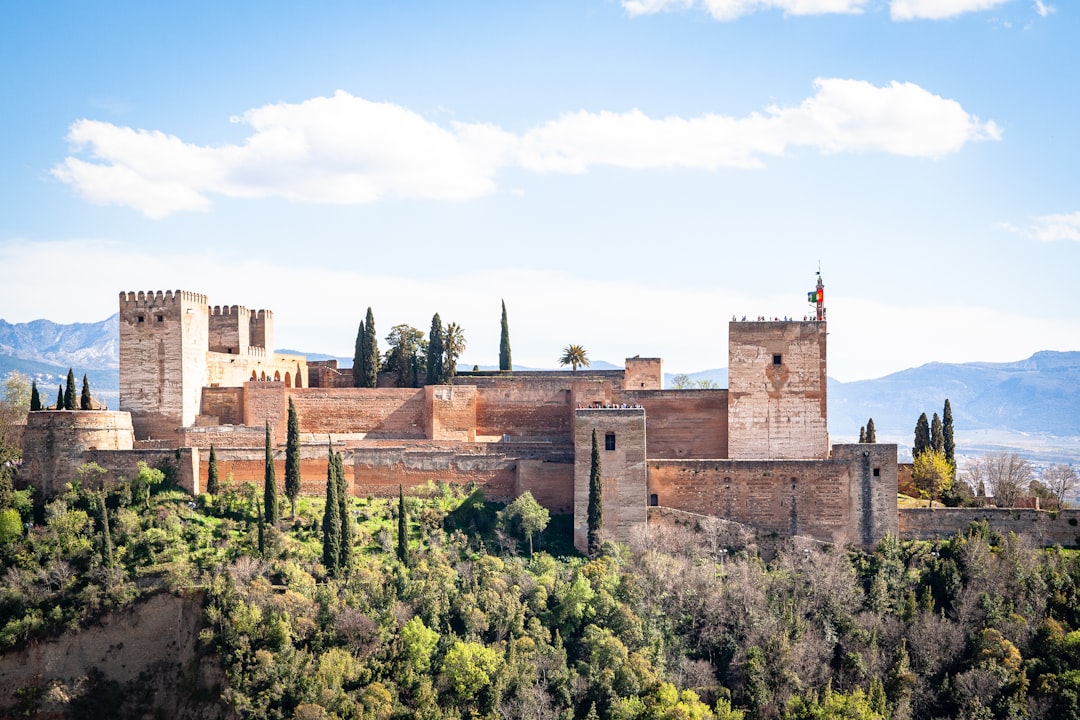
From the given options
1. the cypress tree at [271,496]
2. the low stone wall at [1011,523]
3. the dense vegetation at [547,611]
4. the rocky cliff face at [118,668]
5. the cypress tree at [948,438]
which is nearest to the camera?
the dense vegetation at [547,611]

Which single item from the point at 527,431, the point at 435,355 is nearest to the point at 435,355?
the point at 435,355

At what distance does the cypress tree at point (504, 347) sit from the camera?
153ft

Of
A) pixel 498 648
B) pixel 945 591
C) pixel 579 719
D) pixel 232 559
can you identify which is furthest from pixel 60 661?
pixel 945 591

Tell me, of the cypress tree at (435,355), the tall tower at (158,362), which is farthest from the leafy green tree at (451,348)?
the tall tower at (158,362)

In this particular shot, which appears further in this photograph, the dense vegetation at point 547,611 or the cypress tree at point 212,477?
the cypress tree at point 212,477

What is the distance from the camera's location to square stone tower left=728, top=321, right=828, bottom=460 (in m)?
37.3

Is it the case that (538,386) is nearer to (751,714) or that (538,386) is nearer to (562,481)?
(562,481)

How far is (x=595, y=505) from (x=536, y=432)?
6.75 meters

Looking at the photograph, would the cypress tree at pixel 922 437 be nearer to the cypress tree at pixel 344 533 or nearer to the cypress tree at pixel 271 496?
the cypress tree at pixel 344 533

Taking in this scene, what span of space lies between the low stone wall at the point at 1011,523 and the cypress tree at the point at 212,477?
61.5 ft

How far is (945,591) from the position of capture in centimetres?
3256

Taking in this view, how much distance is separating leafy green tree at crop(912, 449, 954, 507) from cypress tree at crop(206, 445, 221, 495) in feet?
66.3

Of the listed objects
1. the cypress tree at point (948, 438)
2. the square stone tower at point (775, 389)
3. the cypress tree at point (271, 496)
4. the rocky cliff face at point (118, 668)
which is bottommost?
the rocky cliff face at point (118, 668)

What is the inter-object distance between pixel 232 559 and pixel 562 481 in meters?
9.55
